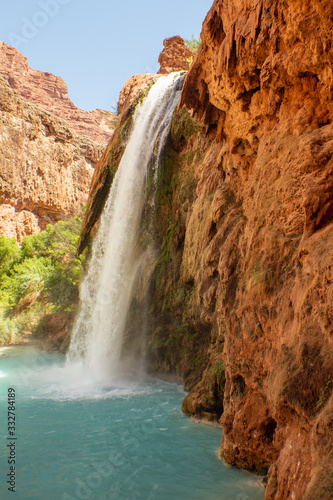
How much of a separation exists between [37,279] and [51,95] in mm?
65261

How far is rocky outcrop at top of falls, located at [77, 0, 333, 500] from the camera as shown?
317 cm

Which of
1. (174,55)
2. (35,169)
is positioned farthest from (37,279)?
(174,55)

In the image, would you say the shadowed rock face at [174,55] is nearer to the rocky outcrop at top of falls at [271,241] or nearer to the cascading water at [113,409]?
the cascading water at [113,409]

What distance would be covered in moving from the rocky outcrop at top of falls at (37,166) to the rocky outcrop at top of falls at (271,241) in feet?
62.3

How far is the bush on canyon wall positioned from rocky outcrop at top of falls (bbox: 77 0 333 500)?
12.3 meters

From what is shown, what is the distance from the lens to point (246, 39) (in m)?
5.97

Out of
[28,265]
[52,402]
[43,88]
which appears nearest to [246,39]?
[52,402]

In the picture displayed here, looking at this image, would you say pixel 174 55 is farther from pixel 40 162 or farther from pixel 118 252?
pixel 118 252

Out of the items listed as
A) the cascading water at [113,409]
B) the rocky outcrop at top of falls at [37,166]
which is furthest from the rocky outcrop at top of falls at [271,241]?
the rocky outcrop at top of falls at [37,166]

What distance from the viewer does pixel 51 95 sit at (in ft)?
247

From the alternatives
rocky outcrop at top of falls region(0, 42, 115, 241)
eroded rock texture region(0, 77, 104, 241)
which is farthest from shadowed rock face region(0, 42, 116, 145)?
eroded rock texture region(0, 77, 104, 241)

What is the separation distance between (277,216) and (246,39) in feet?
10.6

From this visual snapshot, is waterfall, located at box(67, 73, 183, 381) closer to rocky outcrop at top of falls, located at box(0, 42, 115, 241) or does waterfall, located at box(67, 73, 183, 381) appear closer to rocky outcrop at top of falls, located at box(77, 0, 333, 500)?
rocky outcrop at top of falls, located at box(77, 0, 333, 500)

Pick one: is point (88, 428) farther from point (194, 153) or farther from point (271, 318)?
point (194, 153)
